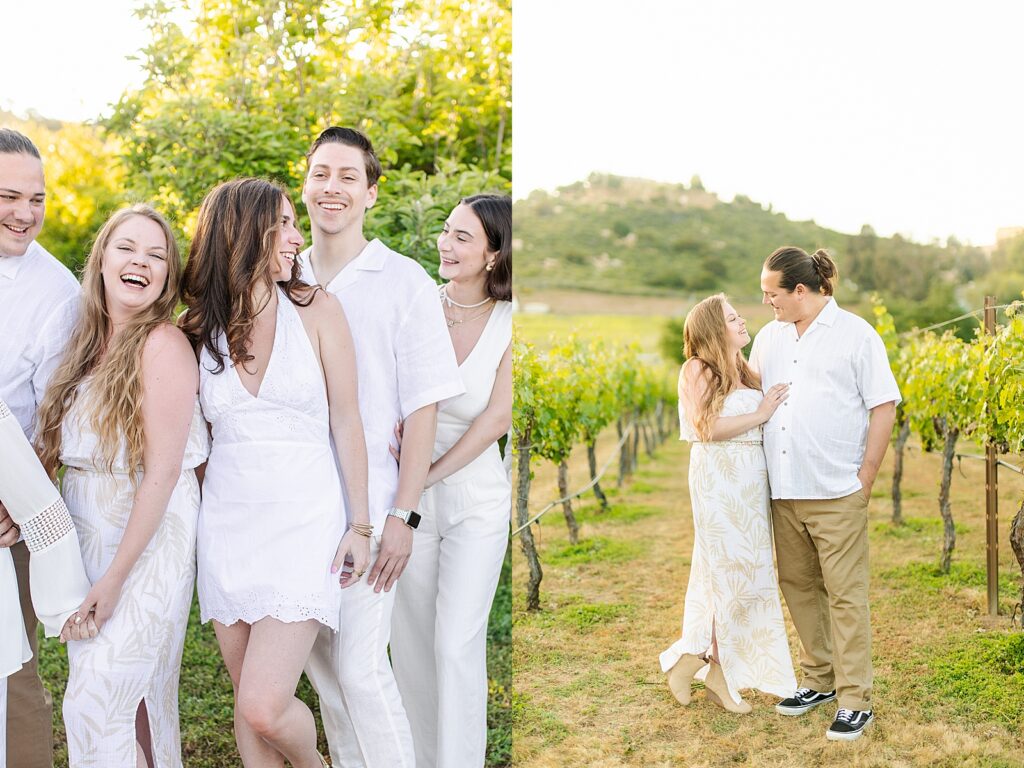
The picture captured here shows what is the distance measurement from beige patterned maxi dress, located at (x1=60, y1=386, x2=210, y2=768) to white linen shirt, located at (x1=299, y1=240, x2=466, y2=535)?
17.8 inches

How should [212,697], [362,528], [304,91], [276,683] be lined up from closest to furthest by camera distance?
[276,683] → [362,528] → [212,697] → [304,91]

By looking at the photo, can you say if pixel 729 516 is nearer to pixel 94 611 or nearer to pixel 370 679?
pixel 370 679

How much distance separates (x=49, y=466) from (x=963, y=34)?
169 inches

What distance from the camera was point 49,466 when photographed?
96.0 inches

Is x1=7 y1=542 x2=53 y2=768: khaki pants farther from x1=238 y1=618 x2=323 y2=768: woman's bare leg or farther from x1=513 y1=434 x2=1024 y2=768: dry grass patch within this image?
x1=513 y1=434 x2=1024 y2=768: dry grass patch

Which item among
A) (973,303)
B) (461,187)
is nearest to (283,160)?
(461,187)

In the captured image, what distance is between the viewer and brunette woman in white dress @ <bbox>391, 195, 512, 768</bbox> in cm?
282

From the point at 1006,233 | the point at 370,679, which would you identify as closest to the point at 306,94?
the point at 370,679

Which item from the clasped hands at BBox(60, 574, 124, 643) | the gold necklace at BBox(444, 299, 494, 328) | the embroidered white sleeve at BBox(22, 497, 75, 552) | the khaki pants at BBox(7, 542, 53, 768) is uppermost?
the gold necklace at BBox(444, 299, 494, 328)

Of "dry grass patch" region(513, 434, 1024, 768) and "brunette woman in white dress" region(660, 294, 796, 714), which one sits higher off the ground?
"brunette woman in white dress" region(660, 294, 796, 714)

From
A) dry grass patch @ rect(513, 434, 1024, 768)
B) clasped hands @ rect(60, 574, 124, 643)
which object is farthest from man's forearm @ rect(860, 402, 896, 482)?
clasped hands @ rect(60, 574, 124, 643)

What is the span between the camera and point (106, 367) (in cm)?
231

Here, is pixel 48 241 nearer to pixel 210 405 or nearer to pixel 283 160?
pixel 283 160

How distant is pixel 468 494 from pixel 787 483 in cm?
112
